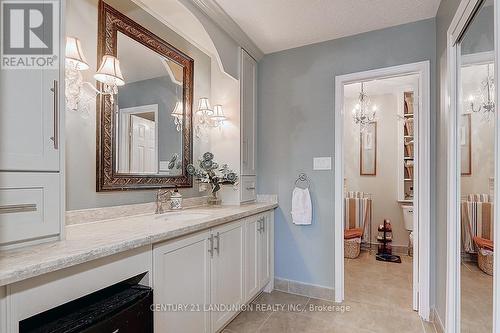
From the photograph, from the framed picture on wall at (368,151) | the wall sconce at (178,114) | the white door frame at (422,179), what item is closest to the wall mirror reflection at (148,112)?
the wall sconce at (178,114)

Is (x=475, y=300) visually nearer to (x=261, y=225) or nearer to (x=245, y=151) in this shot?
(x=261, y=225)

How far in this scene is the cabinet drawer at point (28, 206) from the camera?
937 millimetres

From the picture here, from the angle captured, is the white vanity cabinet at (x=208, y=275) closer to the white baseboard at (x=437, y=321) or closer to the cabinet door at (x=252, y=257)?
the cabinet door at (x=252, y=257)

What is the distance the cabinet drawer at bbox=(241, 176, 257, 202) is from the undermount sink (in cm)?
66

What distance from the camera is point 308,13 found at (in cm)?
217

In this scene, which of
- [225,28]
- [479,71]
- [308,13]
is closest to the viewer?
[479,71]

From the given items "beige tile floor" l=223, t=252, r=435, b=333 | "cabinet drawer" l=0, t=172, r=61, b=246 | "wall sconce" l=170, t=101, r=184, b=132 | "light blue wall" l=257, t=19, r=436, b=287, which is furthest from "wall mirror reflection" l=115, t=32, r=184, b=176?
"beige tile floor" l=223, t=252, r=435, b=333

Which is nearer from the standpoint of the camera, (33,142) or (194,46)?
(33,142)

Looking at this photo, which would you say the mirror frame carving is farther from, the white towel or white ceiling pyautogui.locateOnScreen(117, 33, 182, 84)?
the white towel

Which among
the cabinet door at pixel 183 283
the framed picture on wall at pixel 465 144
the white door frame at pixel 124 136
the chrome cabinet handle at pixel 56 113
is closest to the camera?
the chrome cabinet handle at pixel 56 113

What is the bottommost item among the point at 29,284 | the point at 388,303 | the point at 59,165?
A: the point at 388,303

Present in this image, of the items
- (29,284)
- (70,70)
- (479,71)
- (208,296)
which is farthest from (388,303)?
(70,70)

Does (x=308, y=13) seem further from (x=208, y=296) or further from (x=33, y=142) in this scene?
(x=208, y=296)

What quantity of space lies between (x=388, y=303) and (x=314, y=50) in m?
2.52
